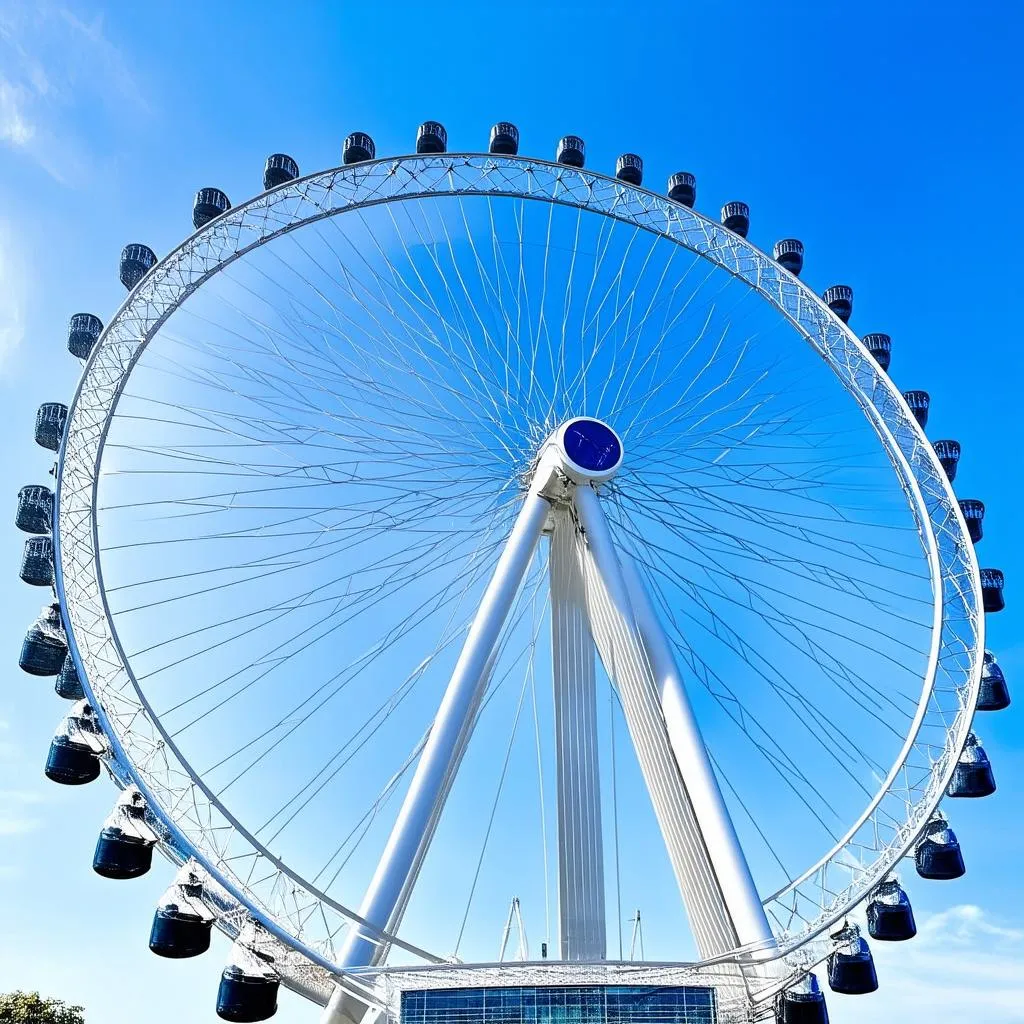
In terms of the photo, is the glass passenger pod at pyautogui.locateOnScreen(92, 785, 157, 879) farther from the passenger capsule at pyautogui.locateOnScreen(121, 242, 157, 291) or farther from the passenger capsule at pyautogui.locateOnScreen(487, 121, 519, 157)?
the passenger capsule at pyautogui.locateOnScreen(487, 121, 519, 157)

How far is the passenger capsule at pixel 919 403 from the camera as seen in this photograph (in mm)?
31688

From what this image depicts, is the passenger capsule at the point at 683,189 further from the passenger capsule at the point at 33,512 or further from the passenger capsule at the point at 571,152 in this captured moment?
the passenger capsule at the point at 33,512

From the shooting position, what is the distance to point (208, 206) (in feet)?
94.2

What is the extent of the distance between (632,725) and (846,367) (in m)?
13.3

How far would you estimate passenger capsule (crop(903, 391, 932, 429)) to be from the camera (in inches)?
1248

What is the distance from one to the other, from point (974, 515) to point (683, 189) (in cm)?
1306

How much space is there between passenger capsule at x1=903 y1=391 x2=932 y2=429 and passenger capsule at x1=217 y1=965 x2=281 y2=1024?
23544mm

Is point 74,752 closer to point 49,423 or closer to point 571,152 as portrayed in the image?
point 49,423

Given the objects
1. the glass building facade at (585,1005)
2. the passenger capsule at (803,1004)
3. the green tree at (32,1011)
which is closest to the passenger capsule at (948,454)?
the passenger capsule at (803,1004)

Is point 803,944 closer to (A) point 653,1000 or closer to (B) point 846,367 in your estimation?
(A) point 653,1000

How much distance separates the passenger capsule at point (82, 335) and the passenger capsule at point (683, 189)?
17193 millimetres

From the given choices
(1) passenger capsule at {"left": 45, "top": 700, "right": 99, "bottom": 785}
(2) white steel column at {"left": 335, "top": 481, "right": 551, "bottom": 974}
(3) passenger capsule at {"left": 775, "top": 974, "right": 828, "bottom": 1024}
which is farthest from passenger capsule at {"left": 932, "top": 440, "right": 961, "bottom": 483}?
Result: (1) passenger capsule at {"left": 45, "top": 700, "right": 99, "bottom": 785}

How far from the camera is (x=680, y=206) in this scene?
3159 centimetres

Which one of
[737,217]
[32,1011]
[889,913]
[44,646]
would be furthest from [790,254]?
[32,1011]
